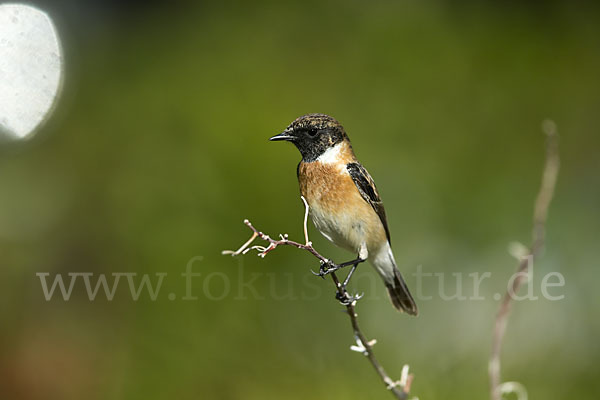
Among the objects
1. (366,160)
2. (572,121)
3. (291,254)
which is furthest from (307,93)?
(572,121)

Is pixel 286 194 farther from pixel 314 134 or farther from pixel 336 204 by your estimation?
pixel 314 134

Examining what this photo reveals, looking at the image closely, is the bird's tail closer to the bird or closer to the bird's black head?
the bird

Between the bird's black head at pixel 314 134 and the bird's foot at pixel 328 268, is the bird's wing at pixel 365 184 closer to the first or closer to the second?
the bird's black head at pixel 314 134

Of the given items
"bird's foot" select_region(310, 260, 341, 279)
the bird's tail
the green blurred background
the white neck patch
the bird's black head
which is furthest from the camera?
the green blurred background

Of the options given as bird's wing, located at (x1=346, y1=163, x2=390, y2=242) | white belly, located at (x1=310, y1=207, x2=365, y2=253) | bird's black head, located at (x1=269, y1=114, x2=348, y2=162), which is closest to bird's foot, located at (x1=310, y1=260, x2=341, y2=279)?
white belly, located at (x1=310, y1=207, x2=365, y2=253)

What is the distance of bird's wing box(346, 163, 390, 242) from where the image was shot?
8.30 feet

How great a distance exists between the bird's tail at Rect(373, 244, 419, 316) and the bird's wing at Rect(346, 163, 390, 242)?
1.12ft

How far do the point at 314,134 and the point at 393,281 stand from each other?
101 centimetres

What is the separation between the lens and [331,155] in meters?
2.44

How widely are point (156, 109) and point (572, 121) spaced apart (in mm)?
3922

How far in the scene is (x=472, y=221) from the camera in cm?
471

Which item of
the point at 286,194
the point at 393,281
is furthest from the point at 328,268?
the point at 286,194

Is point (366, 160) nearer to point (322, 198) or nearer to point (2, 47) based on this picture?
point (322, 198)

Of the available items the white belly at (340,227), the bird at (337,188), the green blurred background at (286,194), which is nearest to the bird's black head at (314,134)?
the bird at (337,188)
